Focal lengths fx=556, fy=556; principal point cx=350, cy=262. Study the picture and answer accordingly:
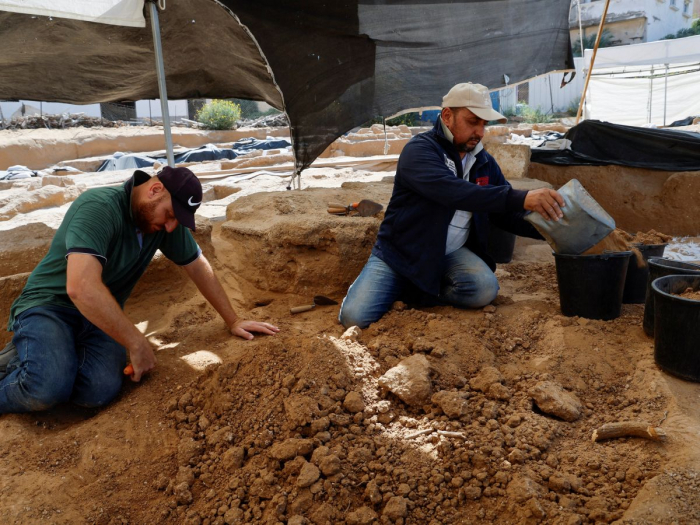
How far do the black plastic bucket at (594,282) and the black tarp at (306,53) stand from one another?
3007 mm

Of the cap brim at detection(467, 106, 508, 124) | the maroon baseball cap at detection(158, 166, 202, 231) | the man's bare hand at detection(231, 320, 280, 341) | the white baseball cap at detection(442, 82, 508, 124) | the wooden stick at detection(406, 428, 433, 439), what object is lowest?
the wooden stick at detection(406, 428, 433, 439)

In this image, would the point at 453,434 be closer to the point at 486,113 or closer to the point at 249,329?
the point at 249,329

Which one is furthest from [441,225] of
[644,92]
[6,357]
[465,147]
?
[644,92]

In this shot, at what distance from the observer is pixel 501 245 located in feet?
15.6

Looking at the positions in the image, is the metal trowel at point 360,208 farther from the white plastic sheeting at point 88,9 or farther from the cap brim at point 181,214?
the white plastic sheeting at point 88,9

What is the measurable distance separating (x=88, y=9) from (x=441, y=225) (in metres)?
3.09

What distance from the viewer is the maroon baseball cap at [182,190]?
2.57 meters

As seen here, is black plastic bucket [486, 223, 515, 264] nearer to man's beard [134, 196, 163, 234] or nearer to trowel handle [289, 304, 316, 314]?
trowel handle [289, 304, 316, 314]

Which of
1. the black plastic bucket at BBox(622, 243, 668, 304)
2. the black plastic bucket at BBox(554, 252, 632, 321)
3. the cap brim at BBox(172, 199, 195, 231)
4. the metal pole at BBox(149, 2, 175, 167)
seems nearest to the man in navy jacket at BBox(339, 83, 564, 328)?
the black plastic bucket at BBox(554, 252, 632, 321)

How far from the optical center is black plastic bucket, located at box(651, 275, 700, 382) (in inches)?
88.4

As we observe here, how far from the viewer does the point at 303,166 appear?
18.1 ft

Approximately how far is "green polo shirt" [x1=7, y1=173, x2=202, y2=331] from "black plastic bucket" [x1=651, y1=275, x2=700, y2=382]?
7.45 feet

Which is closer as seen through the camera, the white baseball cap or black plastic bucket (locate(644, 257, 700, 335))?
black plastic bucket (locate(644, 257, 700, 335))

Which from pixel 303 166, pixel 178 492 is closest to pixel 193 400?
pixel 178 492
